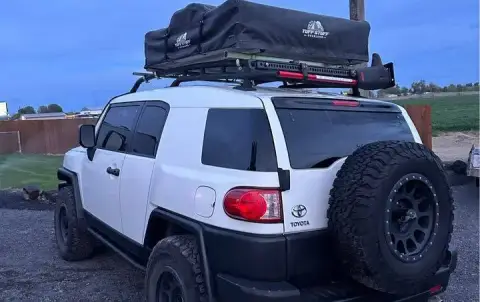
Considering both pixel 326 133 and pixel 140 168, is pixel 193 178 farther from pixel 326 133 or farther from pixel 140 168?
pixel 326 133

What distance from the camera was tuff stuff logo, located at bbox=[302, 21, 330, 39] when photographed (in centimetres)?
416

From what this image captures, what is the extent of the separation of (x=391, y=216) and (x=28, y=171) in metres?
13.2

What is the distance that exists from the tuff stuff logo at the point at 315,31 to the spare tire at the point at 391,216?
167cm

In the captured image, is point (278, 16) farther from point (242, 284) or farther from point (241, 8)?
point (242, 284)

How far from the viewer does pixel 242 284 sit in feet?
8.75

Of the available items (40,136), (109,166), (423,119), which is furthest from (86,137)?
(40,136)

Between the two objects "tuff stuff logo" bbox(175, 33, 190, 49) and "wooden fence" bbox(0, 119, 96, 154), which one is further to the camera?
"wooden fence" bbox(0, 119, 96, 154)

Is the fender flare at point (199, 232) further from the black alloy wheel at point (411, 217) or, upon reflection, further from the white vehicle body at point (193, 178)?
the black alloy wheel at point (411, 217)

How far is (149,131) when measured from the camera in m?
3.86

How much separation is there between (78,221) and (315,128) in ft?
10.4

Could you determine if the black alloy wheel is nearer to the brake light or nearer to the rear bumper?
the rear bumper

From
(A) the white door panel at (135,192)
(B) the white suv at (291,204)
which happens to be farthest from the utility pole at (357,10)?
(A) the white door panel at (135,192)

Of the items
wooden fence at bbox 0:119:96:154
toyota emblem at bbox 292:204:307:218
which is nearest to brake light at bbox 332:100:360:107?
toyota emblem at bbox 292:204:307:218

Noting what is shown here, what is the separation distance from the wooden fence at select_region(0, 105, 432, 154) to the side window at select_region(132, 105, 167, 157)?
14879 mm
